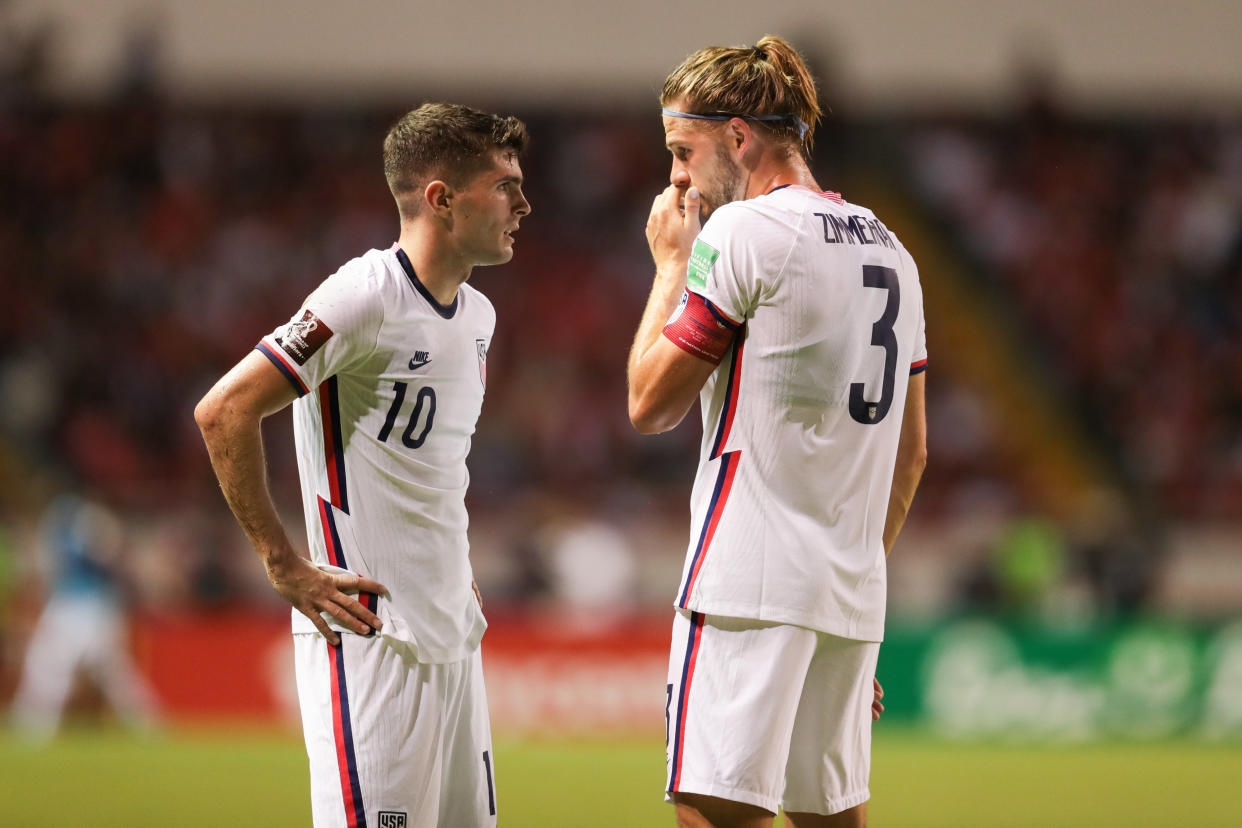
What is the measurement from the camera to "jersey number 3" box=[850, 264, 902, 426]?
11.4ft

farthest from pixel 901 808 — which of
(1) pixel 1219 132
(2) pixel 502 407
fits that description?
(1) pixel 1219 132

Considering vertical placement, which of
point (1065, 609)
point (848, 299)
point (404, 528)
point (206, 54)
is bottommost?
point (1065, 609)

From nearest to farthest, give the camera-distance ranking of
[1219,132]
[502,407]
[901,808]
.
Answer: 1. [901,808]
2. [502,407]
3. [1219,132]

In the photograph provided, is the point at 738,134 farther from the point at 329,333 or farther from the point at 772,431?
the point at 329,333

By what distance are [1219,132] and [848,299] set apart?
18.5 m

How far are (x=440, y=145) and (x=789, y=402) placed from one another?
124 centimetres

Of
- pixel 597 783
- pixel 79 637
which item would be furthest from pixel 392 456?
pixel 79 637

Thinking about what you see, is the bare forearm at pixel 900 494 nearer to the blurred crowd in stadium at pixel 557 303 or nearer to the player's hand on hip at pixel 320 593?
the player's hand on hip at pixel 320 593

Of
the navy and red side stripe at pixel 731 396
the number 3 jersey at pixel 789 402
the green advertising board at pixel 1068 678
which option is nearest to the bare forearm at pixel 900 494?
the number 3 jersey at pixel 789 402

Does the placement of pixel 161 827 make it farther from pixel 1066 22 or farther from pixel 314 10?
pixel 1066 22

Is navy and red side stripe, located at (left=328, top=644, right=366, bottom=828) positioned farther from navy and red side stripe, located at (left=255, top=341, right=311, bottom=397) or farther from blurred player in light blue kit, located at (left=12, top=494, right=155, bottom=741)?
blurred player in light blue kit, located at (left=12, top=494, right=155, bottom=741)

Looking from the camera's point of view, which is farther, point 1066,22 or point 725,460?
point 1066,22

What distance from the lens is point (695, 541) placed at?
346 centimetres

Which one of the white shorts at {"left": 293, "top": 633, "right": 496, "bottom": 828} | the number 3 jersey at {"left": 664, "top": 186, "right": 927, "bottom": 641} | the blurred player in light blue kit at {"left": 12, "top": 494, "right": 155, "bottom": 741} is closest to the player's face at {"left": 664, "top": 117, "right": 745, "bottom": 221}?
the number 3 jersey at {"left": 664, "top": 186, "right": 927, "bottom": 641}
